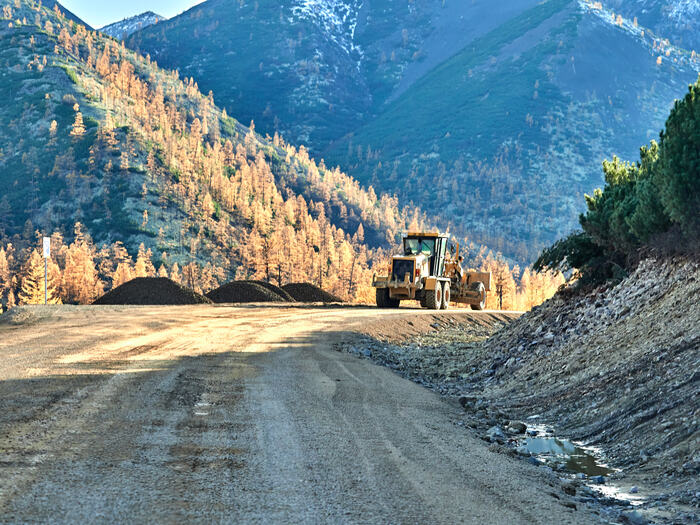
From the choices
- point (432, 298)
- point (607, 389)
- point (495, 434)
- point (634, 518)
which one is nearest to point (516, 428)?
point (495, 434)

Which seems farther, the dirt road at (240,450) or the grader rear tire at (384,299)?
the grader rear tire at (384,299)

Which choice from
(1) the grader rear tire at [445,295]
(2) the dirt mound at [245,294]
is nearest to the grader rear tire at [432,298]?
(1) the grader rear tire at [445,295]

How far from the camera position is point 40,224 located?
430ft

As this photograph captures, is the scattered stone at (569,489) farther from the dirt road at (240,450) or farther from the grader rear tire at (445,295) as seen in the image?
the grader rear tire at (445,295)

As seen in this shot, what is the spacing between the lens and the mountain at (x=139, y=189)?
119m

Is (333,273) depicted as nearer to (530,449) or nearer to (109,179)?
(109,179)

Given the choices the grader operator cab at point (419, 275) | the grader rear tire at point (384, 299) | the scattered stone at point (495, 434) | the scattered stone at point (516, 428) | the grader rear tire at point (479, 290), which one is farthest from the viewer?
the grader rear tire at point (479, 290)

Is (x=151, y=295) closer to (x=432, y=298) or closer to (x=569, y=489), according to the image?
(x=432, y=298)

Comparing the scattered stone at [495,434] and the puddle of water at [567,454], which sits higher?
the scattered stone at [495,434]

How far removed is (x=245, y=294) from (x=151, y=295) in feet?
24.2

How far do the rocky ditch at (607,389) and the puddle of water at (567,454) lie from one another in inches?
0.5

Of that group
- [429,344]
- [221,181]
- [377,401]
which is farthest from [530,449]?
[221,181]

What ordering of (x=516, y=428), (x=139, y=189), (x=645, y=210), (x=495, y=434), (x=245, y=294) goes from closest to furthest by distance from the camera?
(x=495, y=434) → (x=516, y=428) → (x=645, y=210) → (x=245, y=294) → (x=139, y=189)

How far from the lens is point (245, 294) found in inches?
1842
